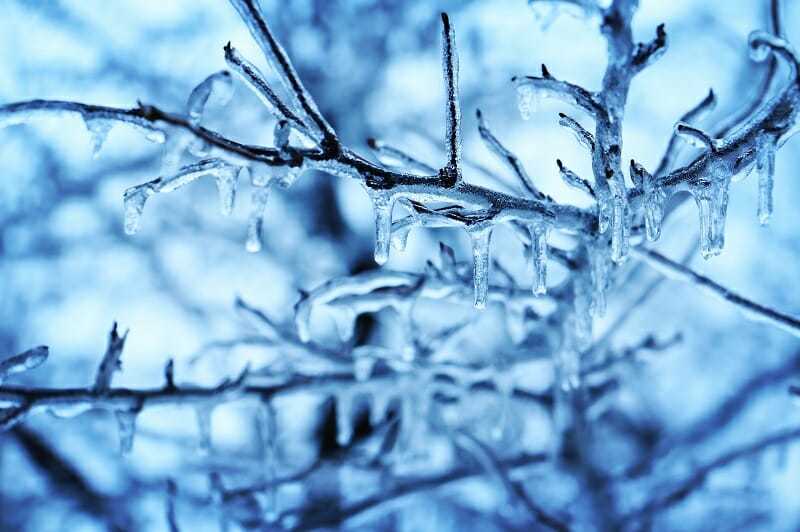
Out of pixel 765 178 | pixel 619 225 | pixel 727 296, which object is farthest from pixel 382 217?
pixel 727 296

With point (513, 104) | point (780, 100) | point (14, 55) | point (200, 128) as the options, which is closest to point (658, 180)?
point (780, 100)

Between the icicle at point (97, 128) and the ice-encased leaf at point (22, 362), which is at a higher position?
the icicle at point (97, 128)

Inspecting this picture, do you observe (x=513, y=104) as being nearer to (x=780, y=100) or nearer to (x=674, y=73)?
(x=674, y=73)

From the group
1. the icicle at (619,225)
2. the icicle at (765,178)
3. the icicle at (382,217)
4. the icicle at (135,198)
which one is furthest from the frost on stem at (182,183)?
the icicle at (765,178)

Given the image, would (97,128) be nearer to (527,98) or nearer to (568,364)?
(527,98)

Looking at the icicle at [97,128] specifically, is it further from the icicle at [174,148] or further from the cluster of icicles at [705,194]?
the cluster of icicles at [705,194]

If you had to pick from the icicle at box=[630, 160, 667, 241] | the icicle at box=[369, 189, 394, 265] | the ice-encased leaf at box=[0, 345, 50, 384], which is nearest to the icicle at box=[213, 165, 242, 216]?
the icicle at box=[369, 189, 394, 265]
